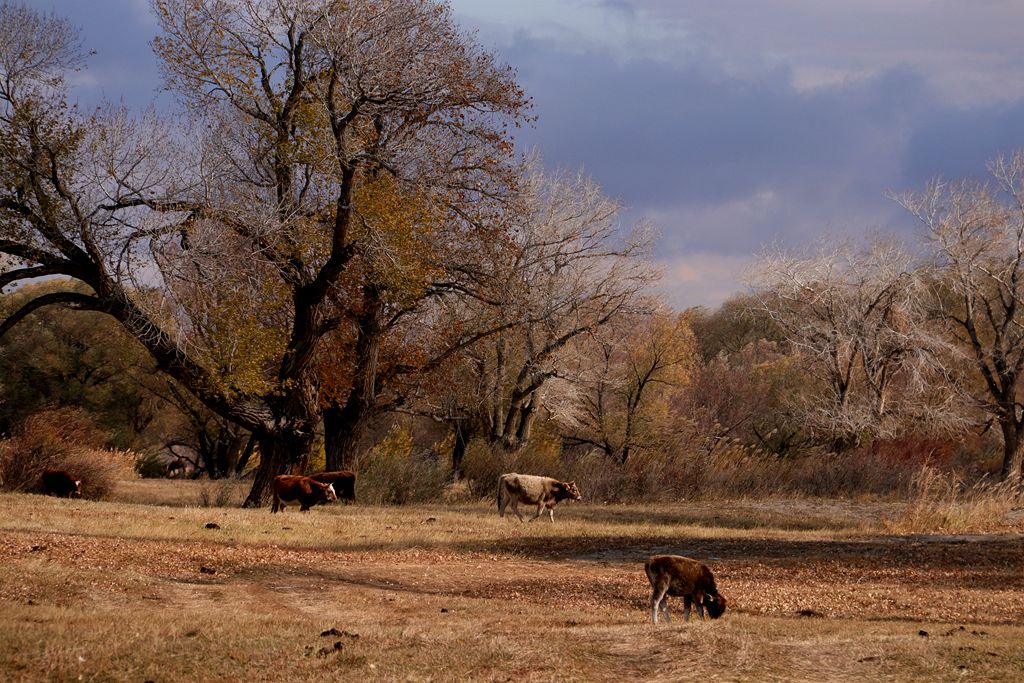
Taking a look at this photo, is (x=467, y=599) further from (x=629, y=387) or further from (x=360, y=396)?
(x=629, y=387)

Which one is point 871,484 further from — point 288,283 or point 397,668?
point 397,668

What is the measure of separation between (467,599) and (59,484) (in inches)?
560

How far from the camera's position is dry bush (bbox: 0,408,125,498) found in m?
23.6

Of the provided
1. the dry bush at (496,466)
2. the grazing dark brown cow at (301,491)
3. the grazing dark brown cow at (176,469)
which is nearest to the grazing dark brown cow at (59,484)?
the grazing dark brown cow at (301,491)

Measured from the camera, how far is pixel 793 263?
43.0 metres

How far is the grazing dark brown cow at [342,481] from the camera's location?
76.3 ft

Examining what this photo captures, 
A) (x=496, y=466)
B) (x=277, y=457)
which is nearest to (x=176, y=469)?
(x=496, y=466)

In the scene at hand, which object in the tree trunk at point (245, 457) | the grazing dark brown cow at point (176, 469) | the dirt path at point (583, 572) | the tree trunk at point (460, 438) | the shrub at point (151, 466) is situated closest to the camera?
the dirt path at point (583, 572)

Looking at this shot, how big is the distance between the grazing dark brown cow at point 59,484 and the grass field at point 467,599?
2.22 metres

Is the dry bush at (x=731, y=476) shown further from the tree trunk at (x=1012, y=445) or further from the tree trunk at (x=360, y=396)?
the tree trunk at (x=360, y=396)

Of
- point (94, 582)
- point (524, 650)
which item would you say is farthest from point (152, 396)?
point (524, 650)

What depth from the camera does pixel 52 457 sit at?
23.8 metres

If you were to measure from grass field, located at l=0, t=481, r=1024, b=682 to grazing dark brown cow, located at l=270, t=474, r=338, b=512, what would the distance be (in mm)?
428

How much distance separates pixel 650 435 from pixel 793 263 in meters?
9.74
